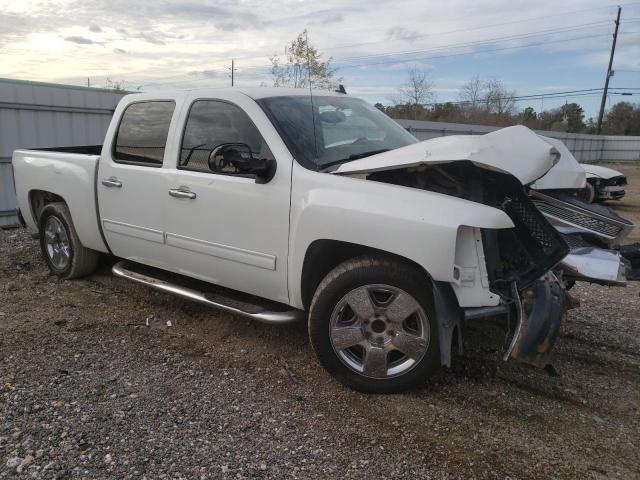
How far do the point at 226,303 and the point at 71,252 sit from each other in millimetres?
2570

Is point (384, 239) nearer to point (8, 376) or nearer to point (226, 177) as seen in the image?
point (226, 177)

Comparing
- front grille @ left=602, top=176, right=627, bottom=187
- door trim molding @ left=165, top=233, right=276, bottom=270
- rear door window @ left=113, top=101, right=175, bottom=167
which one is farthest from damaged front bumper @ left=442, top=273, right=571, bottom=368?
front grille @ left=602, top=176, right=627, bottom=187

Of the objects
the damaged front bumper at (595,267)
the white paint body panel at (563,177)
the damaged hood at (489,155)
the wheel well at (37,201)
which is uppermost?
the damaged hood at (489,155)

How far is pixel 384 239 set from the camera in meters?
3.28

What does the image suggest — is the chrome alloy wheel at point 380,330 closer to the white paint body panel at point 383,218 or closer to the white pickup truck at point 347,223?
the white pickup truck at point 347,223

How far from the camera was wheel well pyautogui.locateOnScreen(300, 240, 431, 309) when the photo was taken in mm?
3596

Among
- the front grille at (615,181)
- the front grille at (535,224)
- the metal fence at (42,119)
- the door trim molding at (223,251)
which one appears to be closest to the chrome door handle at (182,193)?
the door trim molding at (223,251)

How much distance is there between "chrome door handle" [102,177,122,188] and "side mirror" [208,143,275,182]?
1308 mm

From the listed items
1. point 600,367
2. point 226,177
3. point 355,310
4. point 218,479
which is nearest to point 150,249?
point 226,177

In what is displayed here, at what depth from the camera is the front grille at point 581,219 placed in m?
3.85

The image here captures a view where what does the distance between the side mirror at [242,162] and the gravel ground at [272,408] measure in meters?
1.41

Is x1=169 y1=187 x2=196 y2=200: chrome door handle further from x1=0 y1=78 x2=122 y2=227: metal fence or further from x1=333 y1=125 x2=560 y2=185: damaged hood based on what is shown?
x1=0 y1=78 x2=122 y2=227: metal fence

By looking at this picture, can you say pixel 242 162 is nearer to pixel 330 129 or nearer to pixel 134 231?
pixel 330 129

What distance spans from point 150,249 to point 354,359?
2.16 metres
